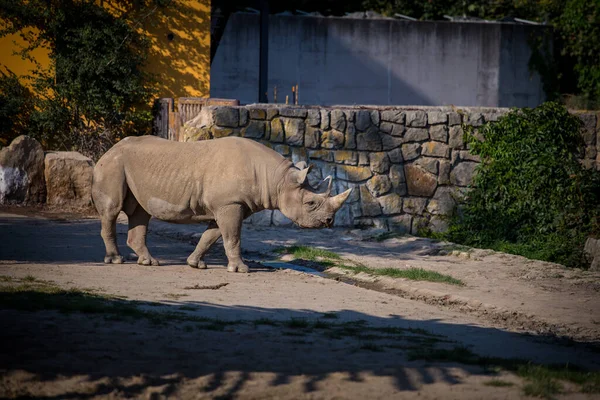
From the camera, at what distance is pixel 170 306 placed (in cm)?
843

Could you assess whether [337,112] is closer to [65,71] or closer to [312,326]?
[65,71]

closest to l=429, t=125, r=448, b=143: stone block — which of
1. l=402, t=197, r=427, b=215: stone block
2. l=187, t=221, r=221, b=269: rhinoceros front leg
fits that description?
l=402, t=197, r=427, b=215: stone block

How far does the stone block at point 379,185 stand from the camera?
49.4ft

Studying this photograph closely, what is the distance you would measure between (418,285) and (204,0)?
1080 centimetres

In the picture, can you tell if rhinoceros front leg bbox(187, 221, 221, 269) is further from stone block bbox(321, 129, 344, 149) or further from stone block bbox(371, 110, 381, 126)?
stone block bbox(371, 110, 381, 126)

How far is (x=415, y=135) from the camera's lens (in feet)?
50.1

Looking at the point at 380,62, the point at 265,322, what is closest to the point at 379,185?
the point at 265,322

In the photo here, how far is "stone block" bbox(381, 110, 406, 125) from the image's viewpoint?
597 inches

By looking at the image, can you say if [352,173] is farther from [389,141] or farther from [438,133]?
[438,133]

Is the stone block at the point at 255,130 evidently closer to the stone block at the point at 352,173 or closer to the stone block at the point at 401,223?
the stone block at the point at 352,173

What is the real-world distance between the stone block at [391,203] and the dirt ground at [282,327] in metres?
2.05

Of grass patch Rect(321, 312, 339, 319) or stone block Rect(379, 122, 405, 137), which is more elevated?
stone block Rect(379, 122, 405, 137)

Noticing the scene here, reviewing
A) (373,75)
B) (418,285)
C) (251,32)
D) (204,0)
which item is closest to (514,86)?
(373,75)

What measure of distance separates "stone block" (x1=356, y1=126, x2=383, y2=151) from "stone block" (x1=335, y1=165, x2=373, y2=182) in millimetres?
350
